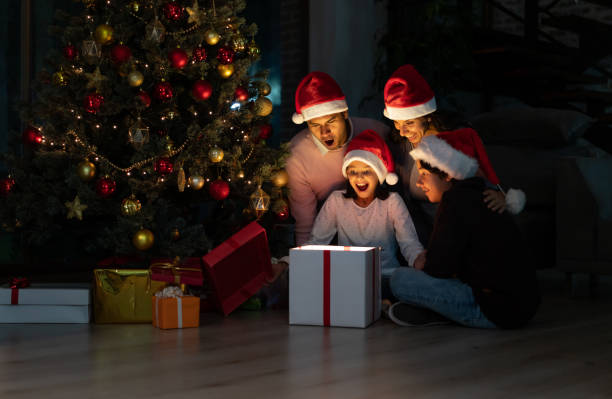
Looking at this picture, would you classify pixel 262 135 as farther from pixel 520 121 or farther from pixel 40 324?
pixel 520 121

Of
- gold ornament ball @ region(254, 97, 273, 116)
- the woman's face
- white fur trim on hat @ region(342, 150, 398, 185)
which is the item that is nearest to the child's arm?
white fur trim on hat @ region(342, 150, 398, 185)

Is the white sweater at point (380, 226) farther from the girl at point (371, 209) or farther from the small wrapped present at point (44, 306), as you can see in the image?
the small wrapped present at point (44, 306)

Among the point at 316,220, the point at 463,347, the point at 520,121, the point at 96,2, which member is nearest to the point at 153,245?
the point at 316,220

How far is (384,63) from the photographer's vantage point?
526cm

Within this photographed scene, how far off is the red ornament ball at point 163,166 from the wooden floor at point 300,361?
0.60 metres

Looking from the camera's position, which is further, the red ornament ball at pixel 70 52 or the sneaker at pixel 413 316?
the red ornament ball at pixel 70 52

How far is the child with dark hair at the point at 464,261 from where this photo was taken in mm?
2424

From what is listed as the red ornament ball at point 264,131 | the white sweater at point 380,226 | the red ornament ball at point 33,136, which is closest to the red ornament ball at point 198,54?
the red ornament ball at point 264,131

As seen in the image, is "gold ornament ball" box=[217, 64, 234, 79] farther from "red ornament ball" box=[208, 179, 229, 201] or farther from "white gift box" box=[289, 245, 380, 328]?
"white gift box" box=[289, 245, 380, 328]

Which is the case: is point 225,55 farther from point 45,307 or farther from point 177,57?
point 45,307

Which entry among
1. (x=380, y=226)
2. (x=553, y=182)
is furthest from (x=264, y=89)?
(x=553, y=182)

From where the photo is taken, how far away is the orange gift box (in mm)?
2467

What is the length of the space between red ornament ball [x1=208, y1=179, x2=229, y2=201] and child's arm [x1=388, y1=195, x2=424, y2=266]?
2.28 feet

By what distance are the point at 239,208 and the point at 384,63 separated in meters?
A: 2.40
